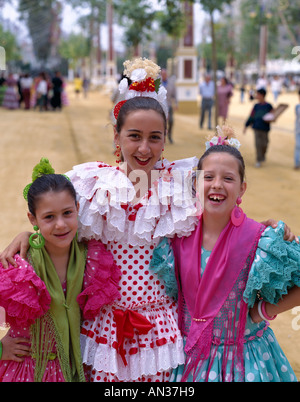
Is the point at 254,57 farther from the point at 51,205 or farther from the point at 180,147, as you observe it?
the point at 51,205

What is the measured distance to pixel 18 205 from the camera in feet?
23.1

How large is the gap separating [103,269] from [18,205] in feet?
16.6

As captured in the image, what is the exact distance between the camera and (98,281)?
89.8 inches

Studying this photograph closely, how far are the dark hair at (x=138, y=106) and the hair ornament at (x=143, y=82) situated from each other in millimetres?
69

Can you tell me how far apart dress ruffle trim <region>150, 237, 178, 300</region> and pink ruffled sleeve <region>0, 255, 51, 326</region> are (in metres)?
0.54

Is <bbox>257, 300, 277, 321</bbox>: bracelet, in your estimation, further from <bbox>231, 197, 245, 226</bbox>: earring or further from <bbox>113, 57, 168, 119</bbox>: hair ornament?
<bbox>113, 57, 168, 119</bbox>: hair ornament

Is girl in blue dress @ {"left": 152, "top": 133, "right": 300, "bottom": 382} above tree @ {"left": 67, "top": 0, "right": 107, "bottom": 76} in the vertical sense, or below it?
below

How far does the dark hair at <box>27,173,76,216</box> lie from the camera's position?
220cm

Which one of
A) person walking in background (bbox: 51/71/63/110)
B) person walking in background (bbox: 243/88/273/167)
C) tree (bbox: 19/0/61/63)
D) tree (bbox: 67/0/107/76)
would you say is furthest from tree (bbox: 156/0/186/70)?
tree (bbox: 19/0/61/63)

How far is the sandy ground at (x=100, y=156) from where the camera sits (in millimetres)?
5949

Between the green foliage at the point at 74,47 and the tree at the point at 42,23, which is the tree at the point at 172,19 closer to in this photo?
the tree at the point at 42,23

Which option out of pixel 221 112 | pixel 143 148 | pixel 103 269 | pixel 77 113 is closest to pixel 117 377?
pixel 103 269

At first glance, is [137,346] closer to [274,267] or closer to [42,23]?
[274,267]

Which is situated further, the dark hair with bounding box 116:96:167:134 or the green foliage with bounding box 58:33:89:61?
the green foliage with bounding box 58:33:89:61
